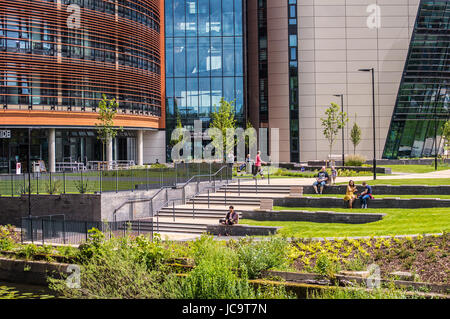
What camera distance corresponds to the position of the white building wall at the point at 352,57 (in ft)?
210

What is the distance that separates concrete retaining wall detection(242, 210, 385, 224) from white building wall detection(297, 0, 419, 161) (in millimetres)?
39732

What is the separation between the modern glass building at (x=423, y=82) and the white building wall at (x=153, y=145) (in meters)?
25.1

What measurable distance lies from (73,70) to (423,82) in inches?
1447

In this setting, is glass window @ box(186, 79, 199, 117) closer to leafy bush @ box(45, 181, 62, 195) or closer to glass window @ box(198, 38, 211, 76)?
glass window @ box(198, 38, 211, 76)

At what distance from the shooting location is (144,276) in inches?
547

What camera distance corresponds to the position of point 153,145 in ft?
227

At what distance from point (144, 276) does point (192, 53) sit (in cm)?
5673

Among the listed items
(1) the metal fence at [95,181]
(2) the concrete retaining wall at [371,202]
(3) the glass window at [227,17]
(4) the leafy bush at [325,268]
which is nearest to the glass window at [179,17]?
(3) the glass window at [227,17]

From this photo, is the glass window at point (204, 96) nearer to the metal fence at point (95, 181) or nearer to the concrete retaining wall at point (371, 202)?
the metal fence at point (95, 181)

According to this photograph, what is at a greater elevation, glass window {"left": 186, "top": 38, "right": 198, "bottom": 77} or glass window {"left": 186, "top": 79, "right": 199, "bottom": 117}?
glass window {"left": 186, "top": 38, "right": 198, "bottom": 77}

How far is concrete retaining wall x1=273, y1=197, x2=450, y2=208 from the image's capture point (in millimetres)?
24903

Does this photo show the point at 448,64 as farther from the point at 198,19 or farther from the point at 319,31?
the point at 198,19

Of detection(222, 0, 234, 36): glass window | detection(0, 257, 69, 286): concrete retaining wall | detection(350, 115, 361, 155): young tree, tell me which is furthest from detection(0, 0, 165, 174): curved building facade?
detection(0, 257, 69, 286): concrete retaining wall
